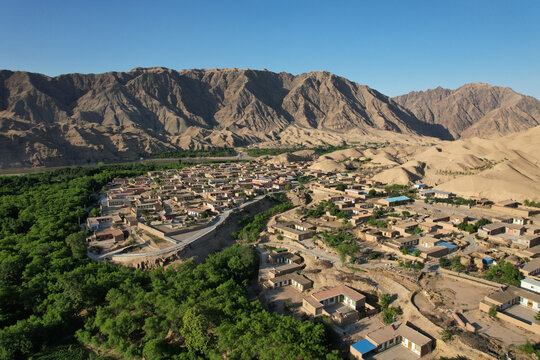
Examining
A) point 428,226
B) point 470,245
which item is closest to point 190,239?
point 428,226

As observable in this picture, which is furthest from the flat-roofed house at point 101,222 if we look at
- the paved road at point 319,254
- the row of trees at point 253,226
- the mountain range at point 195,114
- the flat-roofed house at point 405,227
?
the mountain range at point 195,114

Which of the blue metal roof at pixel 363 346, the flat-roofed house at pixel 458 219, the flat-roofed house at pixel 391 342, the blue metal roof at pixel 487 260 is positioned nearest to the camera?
the blue metal roof at pixel 363 346

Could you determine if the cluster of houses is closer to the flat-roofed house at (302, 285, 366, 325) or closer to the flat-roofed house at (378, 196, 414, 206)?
the flat-roofed house at (378, 196, 414, 206)

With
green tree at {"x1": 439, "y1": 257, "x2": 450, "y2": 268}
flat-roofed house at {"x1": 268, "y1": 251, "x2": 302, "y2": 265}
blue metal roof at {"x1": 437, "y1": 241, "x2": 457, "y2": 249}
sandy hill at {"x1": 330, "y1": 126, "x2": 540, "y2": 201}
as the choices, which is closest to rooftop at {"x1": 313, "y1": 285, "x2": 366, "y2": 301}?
flat-roofed house at {"x1": 268, "y1": 251, "x2": 302, "y2": 265}

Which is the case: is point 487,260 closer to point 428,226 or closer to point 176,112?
point 428,226

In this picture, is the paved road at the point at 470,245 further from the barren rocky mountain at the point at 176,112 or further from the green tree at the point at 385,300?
the barren rocky mountain at the point at 176,112

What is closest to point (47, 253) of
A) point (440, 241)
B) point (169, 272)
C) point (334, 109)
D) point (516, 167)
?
point (169, 272)
